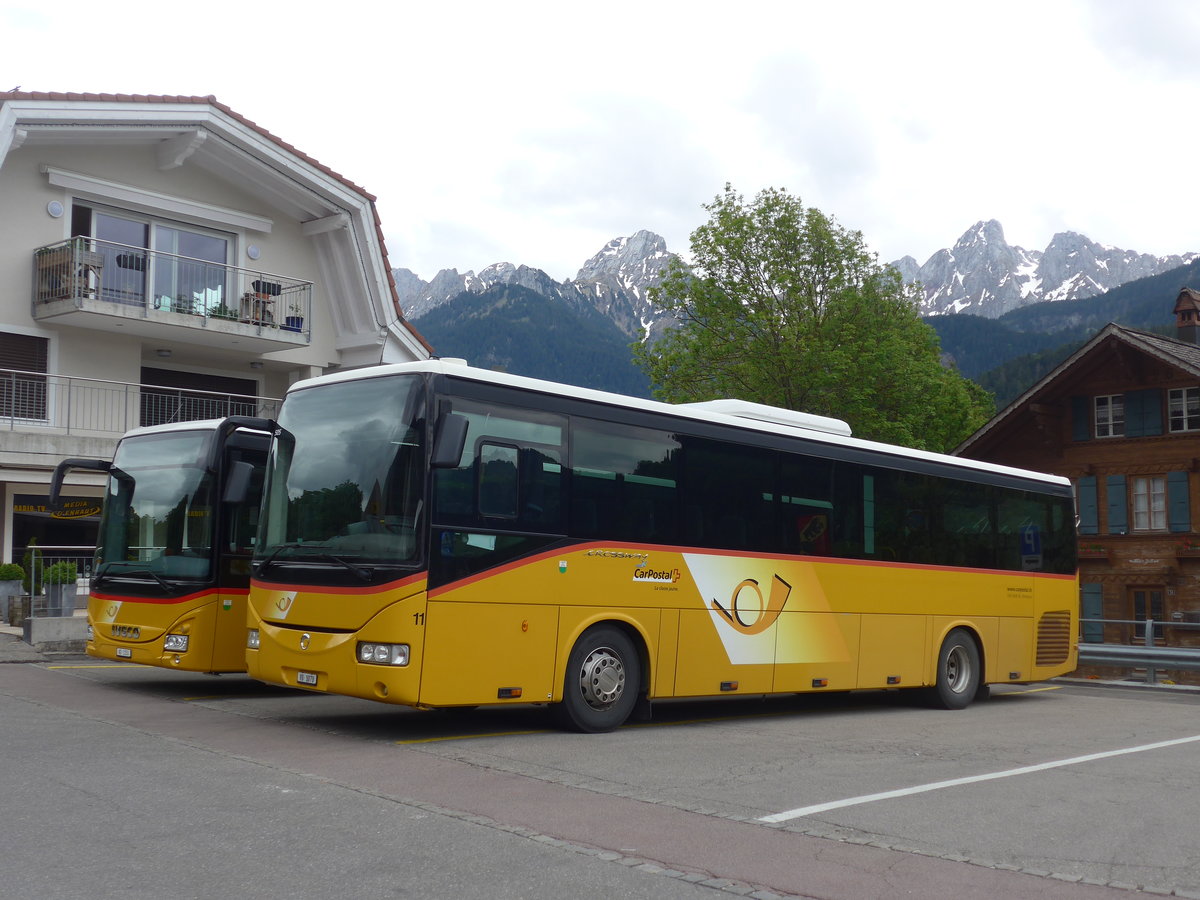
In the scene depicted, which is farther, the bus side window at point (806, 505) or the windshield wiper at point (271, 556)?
the bus side window at point (806, 505)

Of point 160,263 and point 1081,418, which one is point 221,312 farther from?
point 1081,418

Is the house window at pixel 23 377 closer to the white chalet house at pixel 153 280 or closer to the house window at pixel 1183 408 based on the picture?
the white chalet house at pixel 153 280

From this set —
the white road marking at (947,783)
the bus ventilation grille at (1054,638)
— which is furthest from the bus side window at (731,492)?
the bus ventilation grille at (1054,638)

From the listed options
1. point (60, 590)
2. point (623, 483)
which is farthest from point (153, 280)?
point (623, 483)

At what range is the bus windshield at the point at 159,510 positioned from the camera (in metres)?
13.2

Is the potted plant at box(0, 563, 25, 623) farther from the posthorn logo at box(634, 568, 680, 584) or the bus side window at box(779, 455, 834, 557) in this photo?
the bus side window at box(779, 455, 834, 557)

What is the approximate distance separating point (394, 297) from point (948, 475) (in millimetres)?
15972

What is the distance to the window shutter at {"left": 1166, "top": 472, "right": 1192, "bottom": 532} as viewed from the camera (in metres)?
34.2

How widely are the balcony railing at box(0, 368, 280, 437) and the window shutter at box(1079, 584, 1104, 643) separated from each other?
25.5m

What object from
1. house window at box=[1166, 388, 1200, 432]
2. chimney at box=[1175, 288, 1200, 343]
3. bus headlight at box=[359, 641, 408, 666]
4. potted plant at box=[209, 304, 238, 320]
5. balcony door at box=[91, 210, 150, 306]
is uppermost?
chimney at box=[1175, 288, 1200, 343]

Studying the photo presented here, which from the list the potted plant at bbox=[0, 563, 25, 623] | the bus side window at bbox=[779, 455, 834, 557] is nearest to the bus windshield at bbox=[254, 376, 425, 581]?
the bus side window at bbox=[779, 455, 834, 557]

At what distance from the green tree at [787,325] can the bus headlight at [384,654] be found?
95.4 feet

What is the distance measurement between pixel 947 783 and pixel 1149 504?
2962 centimetres

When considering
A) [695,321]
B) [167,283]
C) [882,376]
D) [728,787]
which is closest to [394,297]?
[167,283]
